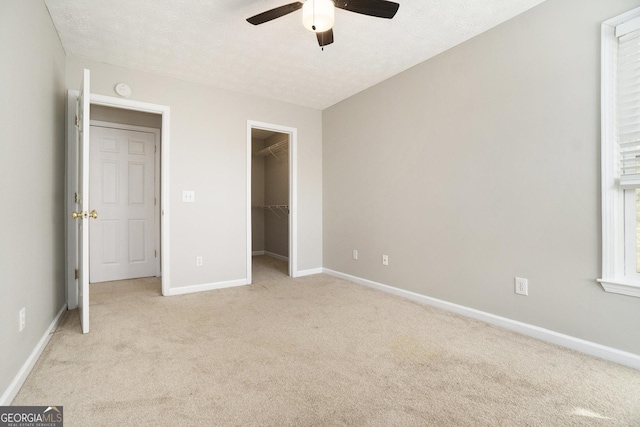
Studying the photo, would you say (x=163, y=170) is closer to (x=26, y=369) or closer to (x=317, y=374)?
(x=26, y=369)

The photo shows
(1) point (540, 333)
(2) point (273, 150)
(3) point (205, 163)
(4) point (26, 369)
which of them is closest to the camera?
(4) point (26, 369)

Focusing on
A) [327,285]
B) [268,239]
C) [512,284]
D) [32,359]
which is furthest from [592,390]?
[268,239]

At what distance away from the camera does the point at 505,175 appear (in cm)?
241

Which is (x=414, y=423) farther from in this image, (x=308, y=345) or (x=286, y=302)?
(x=286, y=302)

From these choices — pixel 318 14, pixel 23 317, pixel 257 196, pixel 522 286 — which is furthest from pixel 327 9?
pixel 257 196

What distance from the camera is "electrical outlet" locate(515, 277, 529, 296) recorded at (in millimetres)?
2277

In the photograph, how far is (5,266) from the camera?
148 centimetres

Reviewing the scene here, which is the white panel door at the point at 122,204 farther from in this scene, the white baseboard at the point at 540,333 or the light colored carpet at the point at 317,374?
the white baseboard at the point at 540,333

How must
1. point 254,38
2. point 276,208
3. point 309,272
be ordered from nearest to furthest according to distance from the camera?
point 254,38
point 309,272
point 276,208

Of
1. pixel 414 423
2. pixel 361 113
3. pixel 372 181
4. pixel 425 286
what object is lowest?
pixel 414 423

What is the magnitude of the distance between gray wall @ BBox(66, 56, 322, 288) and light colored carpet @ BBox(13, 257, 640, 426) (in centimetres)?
93

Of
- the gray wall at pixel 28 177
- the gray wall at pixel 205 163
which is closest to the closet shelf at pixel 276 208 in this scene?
the gray wall at pixel 205 163

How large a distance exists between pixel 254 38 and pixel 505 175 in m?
2.40

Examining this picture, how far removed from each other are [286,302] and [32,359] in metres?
1.90
